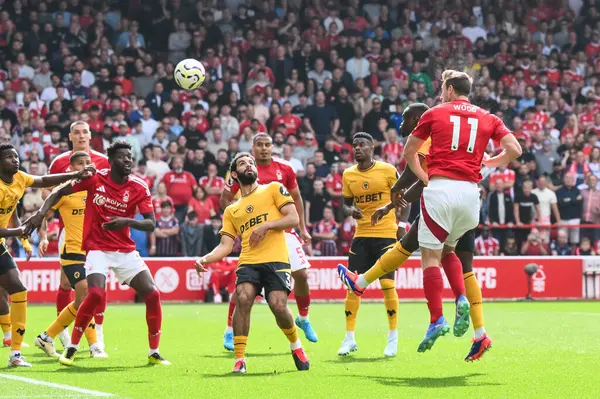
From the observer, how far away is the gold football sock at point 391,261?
34.5 ft

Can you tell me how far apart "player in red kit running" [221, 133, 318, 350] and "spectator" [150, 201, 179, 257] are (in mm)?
10484

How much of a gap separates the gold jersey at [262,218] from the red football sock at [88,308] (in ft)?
5.26

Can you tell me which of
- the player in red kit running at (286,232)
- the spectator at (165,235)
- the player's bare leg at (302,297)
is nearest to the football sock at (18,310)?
the player in red kit running at (286,232)

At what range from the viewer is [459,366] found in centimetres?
1041

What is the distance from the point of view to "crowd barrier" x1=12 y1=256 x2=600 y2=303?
22641 mm

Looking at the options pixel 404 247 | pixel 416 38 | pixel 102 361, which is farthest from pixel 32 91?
pixel 404 247

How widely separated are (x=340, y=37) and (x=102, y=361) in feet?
64.9

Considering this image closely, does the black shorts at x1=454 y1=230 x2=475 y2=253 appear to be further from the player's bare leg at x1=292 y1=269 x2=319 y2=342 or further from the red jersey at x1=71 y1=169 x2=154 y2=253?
the red jersey at x1=71 y1=169 x2=154 y2=253

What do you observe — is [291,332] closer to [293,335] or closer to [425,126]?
[293,335]

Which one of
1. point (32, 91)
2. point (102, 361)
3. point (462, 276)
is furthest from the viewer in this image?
point (32, 91)

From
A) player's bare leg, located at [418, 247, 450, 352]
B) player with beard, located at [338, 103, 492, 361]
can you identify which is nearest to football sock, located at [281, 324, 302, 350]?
player with beard, located at [338, 103, 492, 361]

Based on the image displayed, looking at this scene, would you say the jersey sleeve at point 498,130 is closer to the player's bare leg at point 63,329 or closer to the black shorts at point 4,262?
the player's bare leg at point 63,329

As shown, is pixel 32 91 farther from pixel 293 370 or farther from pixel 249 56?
pixel 293 370

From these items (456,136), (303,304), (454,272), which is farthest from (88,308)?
(456,136)
